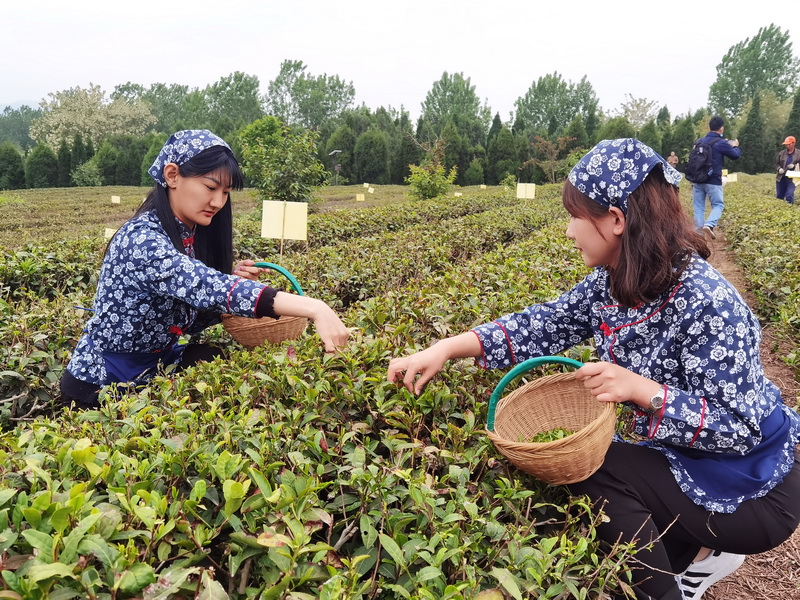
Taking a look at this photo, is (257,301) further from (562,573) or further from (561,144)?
(561,144)

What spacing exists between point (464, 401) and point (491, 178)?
31.2 m

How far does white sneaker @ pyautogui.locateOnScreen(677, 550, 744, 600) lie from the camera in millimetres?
1783

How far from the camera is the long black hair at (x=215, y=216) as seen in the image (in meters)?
2.29

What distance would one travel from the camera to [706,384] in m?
1.51

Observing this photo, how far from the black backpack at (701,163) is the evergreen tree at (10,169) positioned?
1213 inches

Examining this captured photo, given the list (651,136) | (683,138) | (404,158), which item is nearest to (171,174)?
(404,158)

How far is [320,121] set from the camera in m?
59.5

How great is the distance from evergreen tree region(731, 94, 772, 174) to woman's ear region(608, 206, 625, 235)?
39765 mm

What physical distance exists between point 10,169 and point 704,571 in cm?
3376

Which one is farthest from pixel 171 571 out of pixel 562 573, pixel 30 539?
pixel 562 573

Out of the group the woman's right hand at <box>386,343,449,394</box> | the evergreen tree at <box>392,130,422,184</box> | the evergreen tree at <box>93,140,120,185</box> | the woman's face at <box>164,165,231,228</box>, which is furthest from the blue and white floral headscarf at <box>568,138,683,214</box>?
the evergreen tree at <box>93,140,120,185</box>

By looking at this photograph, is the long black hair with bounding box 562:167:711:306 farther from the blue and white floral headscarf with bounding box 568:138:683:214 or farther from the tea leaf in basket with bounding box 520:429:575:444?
the tea leaf in basket with bounding box 520:429:575:444

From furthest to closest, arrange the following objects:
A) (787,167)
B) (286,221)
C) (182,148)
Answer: (787,167) < (286,221) < (182,148)

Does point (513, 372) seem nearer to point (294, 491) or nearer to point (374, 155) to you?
point (294, 491)
